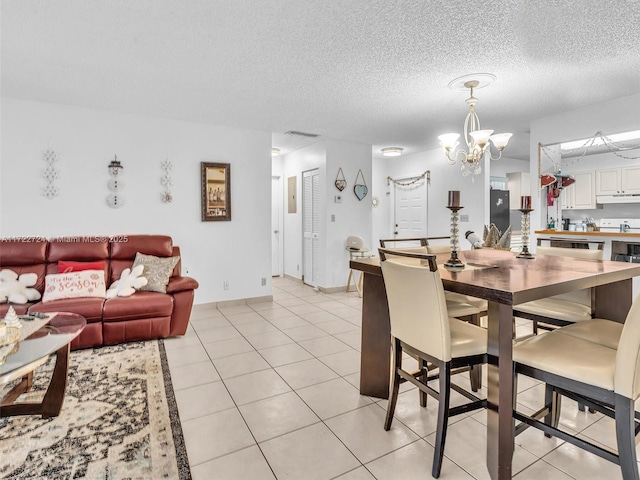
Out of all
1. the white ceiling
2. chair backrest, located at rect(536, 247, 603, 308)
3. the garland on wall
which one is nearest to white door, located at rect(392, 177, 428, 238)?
the garland on wall

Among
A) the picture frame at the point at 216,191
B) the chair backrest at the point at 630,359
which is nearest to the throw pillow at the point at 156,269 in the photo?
the picture frame at the point at 216,191

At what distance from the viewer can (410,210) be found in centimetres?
686

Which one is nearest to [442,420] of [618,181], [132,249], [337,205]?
[132,249]

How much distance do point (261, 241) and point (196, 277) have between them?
3.31ft

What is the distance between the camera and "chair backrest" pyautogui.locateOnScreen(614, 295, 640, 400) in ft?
4.26

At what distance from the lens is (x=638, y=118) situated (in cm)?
354

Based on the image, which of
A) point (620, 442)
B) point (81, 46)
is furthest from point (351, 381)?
point (81, 46)

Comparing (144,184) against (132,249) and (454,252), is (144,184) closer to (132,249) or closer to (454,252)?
(132,249)

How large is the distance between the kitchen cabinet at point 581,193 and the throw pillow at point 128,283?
6.19m

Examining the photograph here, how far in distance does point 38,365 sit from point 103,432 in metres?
0.51

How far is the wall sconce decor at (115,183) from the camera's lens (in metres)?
4.13

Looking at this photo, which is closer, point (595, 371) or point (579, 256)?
point (595, 371)

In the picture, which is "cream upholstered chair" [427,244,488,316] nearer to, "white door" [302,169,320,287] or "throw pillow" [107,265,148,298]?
"throw pillow" [107,265,148,298]

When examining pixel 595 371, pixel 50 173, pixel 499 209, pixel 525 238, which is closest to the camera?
pixel 595 371
